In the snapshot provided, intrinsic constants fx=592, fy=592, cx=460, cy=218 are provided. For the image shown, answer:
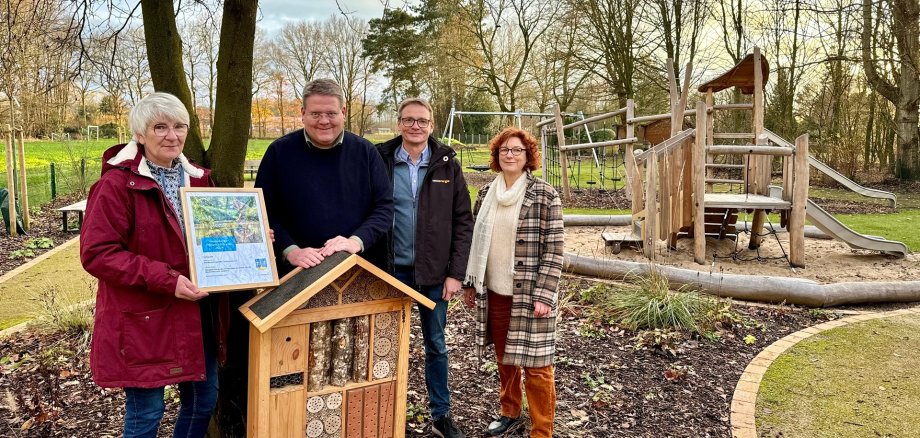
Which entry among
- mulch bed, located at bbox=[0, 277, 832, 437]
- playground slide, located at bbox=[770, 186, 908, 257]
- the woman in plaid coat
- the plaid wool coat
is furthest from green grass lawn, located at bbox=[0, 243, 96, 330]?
playground slide, located at bbox=[770, 186, 908, 257]

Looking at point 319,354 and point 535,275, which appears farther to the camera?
point 535,275

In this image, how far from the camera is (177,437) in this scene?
2.50 metres

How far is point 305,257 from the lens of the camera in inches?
96.5

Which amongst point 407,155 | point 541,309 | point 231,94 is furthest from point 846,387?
point 231,94

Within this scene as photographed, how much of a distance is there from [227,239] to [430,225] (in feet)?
3.63

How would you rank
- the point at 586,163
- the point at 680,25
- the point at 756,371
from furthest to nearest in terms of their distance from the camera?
the point at 586,163 < the point at 680,25 < the point at 756,371

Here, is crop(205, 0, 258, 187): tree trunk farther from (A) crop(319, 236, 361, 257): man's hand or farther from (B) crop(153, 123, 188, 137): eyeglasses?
(A) crop(319, 236, 361, 257): man's hand

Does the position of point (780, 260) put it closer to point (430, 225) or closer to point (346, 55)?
point (430, 225)

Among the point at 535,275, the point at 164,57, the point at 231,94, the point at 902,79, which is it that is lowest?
the point at 535,275

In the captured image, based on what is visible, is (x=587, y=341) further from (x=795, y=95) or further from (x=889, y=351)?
(x=795, y=95)

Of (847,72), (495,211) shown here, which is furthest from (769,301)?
(847,72)

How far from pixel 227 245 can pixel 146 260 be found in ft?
0.91

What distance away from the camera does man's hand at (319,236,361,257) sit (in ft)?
8.11

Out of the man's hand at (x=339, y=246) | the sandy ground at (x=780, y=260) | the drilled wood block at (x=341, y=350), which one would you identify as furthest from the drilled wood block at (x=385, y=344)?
the sandy ground at (x=780, y=260)
